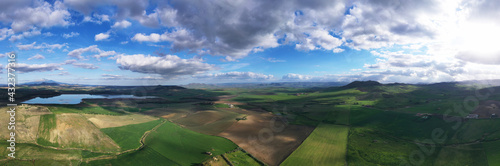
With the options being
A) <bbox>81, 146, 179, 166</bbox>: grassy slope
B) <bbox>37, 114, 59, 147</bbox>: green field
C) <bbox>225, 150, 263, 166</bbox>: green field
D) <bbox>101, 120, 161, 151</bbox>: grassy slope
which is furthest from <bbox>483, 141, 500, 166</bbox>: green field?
<bbox>37, 114, 59, 147</bbox>: green field

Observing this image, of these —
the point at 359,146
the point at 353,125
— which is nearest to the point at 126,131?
the point at 359,146

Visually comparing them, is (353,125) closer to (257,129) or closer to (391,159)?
(391,159)

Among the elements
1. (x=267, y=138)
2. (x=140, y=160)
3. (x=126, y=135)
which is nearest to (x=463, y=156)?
(x=267, y=138)

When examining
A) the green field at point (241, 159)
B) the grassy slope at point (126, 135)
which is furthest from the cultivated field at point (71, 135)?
the green field at point (241, 159)

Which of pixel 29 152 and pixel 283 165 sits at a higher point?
pixel 29 152

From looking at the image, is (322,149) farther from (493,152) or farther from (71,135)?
(71,135)

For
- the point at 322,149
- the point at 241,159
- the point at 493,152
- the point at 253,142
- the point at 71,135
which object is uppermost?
the point at 71,135
